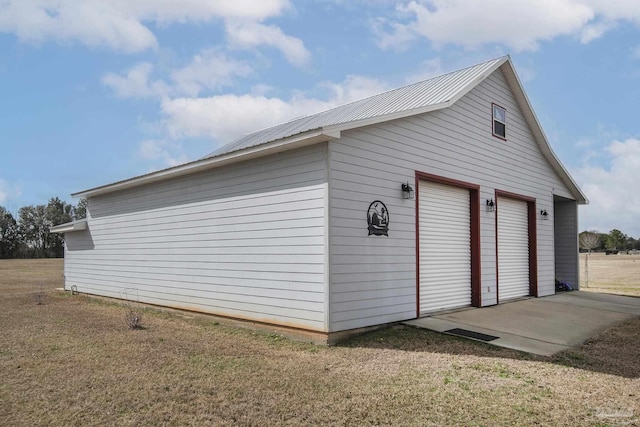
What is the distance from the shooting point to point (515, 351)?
673cm

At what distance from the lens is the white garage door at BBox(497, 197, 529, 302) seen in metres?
11.9

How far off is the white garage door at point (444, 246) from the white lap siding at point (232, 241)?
300cm

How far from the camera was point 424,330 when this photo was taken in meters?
7.80

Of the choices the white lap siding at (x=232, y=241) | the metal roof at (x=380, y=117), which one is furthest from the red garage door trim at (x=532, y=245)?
the white lap siding at (x=232, y=241)

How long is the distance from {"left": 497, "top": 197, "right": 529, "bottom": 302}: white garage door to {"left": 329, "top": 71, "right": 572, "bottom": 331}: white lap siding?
67 cm

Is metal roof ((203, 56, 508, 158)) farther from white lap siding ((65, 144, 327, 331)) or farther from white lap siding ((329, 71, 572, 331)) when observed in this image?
white lap siding ((65, 144, 327, 331))

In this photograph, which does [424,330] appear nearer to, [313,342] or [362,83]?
[313,342]

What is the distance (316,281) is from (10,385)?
4139 mm

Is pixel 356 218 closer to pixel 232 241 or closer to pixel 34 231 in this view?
pixel 232 241

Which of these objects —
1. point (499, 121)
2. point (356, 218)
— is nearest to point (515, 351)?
point (356, 218)

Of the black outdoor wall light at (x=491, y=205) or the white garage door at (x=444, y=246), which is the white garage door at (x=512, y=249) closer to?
the black outdoor wall light at (x=491, y=205)

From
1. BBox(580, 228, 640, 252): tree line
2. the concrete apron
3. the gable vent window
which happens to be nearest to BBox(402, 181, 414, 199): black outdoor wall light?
the concrete apron

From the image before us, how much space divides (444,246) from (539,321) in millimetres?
2447

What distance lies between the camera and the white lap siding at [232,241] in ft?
23.8
